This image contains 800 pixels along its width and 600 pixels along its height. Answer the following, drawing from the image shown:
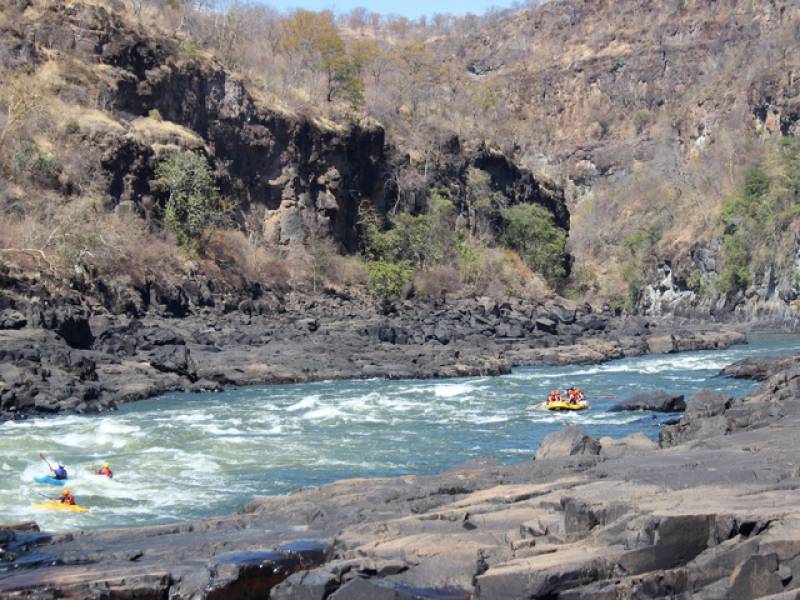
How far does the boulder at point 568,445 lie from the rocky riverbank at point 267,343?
49.2ft

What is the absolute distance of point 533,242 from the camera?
84750 millimetres

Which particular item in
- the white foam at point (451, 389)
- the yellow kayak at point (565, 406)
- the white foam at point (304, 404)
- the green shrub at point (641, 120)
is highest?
the green shrub at point (641, 120)

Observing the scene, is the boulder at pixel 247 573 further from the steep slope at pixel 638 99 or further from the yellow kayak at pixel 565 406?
the steep slope at pixel 638 99

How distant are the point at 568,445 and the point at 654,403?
11480 mm

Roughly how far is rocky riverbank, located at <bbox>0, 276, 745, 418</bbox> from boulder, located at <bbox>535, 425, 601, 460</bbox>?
49.2 ft

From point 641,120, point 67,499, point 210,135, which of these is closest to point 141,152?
point 210,135

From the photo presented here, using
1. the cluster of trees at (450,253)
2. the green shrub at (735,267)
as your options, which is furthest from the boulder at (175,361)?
the green shrub at (735,267)

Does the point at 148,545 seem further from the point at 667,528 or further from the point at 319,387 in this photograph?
the point at 319,387

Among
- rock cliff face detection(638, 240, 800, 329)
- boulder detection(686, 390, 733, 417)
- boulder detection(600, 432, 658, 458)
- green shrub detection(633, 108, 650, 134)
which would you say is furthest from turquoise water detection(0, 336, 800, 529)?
green shrub detection(633, 108, 650, 134)

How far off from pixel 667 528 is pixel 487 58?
551 ft

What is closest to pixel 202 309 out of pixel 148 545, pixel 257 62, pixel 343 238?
pixel 343 238

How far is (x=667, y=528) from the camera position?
32.1ft

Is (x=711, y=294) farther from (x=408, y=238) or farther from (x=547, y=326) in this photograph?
(x=547, y=326)

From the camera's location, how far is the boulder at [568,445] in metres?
18.7
